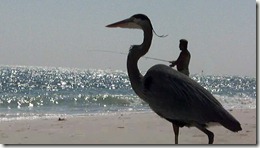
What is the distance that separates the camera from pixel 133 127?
8.63 meters

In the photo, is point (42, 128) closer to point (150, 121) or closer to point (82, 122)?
point (82, 122)

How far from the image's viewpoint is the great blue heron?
4.22 meters

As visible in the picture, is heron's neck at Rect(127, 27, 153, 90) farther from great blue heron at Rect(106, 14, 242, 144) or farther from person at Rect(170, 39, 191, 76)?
person at Rect(170, 39, 191, 76)

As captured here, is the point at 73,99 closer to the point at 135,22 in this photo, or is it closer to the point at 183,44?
the point at 183,44

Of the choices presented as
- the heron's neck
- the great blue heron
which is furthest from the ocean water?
the great blue heron

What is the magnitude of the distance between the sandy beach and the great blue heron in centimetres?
215

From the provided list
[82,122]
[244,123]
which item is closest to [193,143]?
[244,123]

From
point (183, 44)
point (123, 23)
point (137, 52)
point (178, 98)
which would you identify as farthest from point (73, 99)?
point (178, 98)

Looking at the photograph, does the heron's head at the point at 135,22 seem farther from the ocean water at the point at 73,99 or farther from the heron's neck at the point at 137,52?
the ocean water at the point at 73,99

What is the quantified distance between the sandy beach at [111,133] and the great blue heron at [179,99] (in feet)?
7.06

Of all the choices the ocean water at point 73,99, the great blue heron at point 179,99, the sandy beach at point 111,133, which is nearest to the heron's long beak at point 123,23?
the great blue heron at point 179,99

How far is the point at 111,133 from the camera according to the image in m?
7.80

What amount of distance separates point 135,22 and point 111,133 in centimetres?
362

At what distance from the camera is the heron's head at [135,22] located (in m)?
4.53
